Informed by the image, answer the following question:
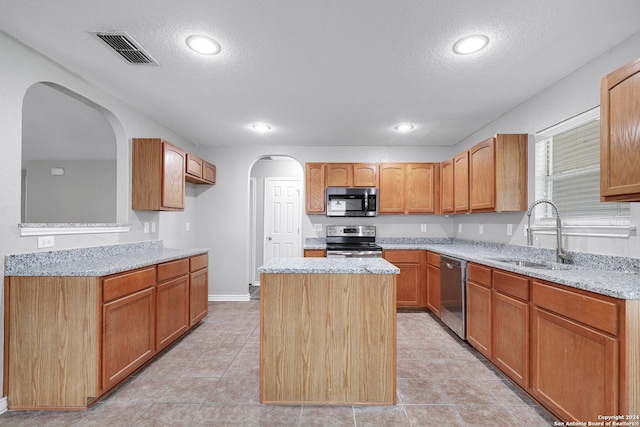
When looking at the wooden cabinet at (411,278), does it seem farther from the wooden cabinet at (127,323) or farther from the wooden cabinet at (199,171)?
the wooden cabinet at (127,323)

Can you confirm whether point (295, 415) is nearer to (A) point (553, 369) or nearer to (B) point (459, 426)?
(B) point (459, 426)

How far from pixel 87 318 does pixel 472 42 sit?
317 cm

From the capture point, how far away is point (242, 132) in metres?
4.29

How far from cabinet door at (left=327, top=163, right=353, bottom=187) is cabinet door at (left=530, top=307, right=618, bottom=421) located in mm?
3057

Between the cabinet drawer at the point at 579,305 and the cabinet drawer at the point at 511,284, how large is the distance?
0.30ft

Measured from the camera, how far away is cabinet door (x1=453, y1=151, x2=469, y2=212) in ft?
12.5

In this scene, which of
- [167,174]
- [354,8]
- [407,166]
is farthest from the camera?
[407,166]

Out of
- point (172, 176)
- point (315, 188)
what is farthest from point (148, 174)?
point (315, 188)

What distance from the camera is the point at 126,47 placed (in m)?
2.20

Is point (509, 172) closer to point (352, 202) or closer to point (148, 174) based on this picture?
point (352, 202)

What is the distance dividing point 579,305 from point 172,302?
3187mm

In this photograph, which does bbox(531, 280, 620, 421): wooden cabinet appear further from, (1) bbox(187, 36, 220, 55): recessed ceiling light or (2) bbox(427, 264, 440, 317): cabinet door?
(1) bbox(187, 36, 220, 55): recessed ceiling light

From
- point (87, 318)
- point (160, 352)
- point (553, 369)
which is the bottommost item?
point (160, 352)

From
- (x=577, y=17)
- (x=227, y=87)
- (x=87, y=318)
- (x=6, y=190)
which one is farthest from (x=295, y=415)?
(x=577, y=17)
